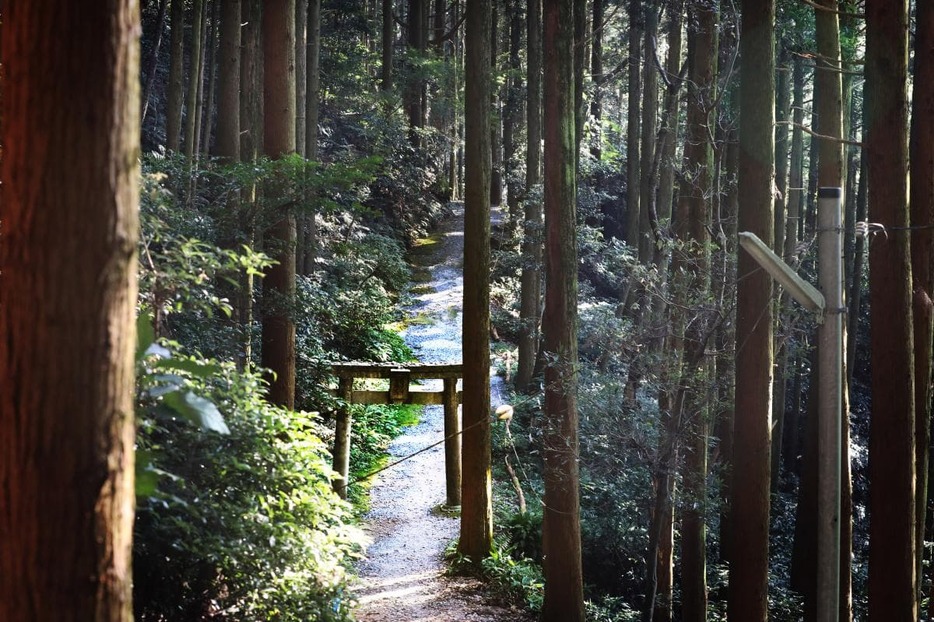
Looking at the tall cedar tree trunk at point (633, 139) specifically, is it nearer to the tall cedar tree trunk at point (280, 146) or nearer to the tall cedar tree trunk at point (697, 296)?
the tall cedar tree trunk at point (697, 296)

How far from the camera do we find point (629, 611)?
12.4m

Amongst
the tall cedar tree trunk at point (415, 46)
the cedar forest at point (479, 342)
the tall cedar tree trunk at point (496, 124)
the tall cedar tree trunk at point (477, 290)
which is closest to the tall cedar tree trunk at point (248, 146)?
the cedar forest at point (479, 342)

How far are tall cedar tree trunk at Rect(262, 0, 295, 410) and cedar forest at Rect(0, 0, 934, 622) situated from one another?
4 centimetres

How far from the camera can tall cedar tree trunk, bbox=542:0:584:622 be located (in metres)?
9.98

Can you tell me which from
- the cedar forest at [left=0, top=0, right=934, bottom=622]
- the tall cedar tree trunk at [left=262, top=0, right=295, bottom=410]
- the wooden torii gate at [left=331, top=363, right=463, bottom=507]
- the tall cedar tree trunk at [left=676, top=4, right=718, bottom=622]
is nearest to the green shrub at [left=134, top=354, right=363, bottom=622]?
the cedar forest at [left=0, top=0, right=934, bottom=622]

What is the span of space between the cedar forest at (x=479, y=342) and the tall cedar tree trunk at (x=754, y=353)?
0.03m

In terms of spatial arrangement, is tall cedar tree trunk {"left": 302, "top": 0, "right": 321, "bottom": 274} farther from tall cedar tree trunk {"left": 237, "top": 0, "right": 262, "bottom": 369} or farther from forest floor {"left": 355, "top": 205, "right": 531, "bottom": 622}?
forest floor {"left": 355, "top": 205, "right": 531, "bottom": 622}

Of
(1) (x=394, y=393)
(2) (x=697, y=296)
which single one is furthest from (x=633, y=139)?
(1) (x=394, y=393)

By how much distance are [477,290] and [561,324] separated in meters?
1.66

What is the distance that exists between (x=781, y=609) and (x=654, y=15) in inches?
524

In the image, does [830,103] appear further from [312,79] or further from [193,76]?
[312,79]

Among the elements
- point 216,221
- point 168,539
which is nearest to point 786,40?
point 216,221

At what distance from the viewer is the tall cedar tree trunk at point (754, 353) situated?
9.09m

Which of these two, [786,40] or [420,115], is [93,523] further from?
[420,115]
